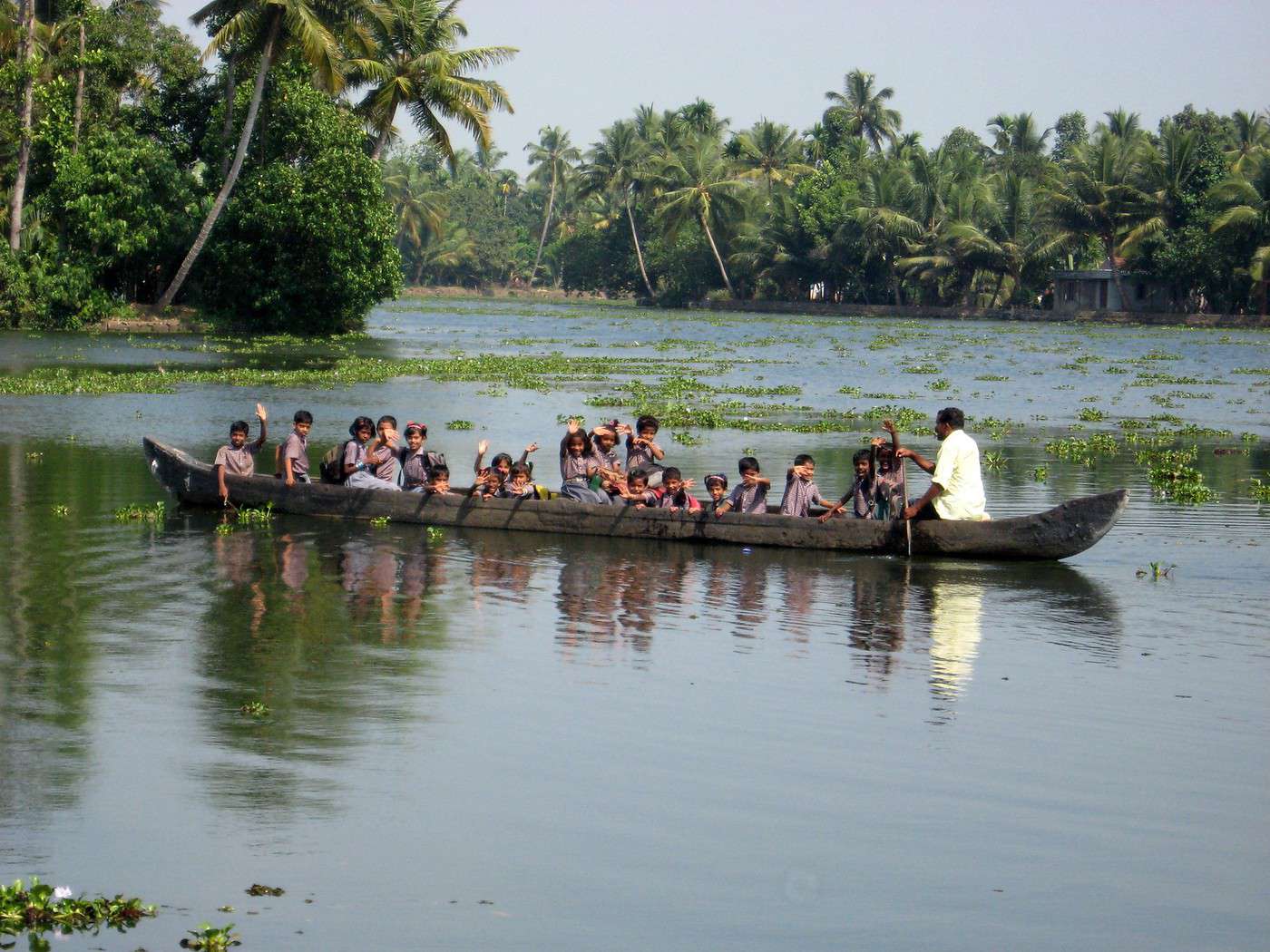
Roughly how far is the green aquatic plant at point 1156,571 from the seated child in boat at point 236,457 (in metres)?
9.53

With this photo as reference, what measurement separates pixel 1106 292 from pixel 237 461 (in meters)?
77.1

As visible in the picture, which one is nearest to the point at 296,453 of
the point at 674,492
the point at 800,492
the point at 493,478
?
the point at 493,478

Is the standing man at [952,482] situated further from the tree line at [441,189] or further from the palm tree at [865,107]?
the palm tree at [865,107]

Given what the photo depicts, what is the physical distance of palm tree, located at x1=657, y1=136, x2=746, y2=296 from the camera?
9557cm

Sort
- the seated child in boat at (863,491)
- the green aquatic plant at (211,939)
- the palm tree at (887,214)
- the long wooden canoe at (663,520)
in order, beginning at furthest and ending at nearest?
the palm tree at (887,214) → the seated child in boat at (863,491) → the long wooden canoe at (663,520) → the green aquatic plant at (211,939)

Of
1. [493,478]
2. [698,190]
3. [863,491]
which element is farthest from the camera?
[698,190]

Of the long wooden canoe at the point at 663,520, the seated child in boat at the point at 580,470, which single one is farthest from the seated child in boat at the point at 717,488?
the seated child in boat at the point at 580,470

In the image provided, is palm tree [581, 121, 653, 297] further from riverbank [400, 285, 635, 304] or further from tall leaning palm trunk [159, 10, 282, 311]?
tall leaning palm trunk [159, 10, 282, 311]

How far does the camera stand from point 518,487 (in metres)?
17.7

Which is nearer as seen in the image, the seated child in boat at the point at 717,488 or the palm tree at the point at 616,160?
the seated child in boat at the point at 717,488

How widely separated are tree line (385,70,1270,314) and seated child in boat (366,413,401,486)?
6361 cm

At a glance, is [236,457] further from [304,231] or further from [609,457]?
[304,231]

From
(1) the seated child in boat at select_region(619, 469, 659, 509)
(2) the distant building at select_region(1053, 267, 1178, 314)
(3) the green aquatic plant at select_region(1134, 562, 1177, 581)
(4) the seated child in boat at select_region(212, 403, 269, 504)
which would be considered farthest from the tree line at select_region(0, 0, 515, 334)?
(2) the distant building at select_region(1053, 267, 1178, 314)

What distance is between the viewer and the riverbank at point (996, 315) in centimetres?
8138
